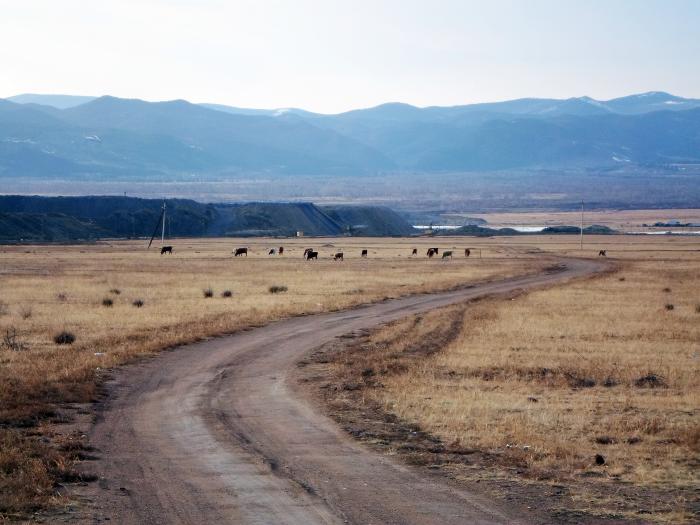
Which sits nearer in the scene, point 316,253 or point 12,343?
point 12,343

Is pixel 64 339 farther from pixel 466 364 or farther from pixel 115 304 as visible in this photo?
pixel 115 304

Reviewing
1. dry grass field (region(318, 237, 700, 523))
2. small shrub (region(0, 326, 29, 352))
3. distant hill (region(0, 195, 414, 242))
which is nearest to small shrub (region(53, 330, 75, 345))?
small shrub (region(0, 326, 29, 352))

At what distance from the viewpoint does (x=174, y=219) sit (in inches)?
5369

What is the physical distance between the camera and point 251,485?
465 inches

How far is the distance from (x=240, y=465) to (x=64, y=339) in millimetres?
14115

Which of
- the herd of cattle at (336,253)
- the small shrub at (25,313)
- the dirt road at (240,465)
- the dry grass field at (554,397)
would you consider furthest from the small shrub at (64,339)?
the herd of cattle at (336,253)

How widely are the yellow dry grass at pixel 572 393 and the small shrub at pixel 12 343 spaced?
893 cm

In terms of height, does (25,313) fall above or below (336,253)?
below

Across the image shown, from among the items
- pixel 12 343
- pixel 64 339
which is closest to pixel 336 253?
pixel 64 339

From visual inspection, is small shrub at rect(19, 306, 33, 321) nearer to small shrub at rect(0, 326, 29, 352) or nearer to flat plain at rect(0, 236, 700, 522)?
flat plain at rect(0, 236, 700, 522)

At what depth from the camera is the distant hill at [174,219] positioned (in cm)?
12056

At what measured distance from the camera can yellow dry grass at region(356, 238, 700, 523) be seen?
41.7 ft

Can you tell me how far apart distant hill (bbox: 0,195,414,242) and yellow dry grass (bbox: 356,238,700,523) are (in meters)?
91.5

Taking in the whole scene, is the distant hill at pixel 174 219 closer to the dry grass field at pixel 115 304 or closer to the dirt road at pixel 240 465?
the dry grass field at pixel 115 304
